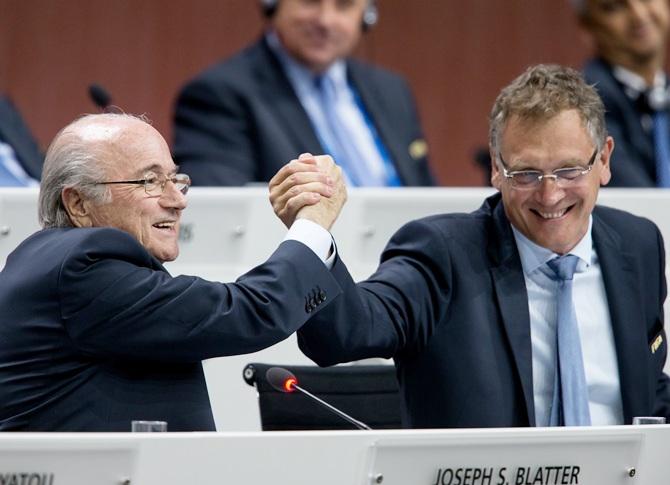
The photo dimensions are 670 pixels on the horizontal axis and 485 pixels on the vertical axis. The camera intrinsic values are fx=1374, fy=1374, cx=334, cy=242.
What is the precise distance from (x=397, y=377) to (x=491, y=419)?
0.23 metres

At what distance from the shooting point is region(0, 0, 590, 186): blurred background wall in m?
6.29

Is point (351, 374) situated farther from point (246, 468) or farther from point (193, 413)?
point (246, 468)

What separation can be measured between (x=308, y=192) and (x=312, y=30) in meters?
2.34

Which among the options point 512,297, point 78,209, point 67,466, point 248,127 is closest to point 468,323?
point 512,297

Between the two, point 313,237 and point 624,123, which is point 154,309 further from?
point 624,123

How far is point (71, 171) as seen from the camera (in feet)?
7.91

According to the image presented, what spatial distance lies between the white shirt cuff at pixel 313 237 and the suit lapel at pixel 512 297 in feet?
1.28

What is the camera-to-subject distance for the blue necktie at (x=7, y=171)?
13.8 ft

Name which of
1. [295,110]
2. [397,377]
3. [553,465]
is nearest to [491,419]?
[397,377]

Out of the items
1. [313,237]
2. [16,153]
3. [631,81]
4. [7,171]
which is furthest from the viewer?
[631,81]

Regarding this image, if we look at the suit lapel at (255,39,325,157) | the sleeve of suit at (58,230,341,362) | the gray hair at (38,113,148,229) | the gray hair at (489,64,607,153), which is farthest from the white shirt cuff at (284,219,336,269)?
the suit lapel at (255,39,325,157)

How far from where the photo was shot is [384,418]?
2.94 meters

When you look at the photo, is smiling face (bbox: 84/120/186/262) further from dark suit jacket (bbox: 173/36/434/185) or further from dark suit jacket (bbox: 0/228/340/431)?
dark suit jacket (bbox: 173/36/434/185)

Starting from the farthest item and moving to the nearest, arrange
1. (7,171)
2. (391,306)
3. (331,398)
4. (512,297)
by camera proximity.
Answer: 1. (7,171)
2. (331,398)
3. (512,297)
4. (391,306)
